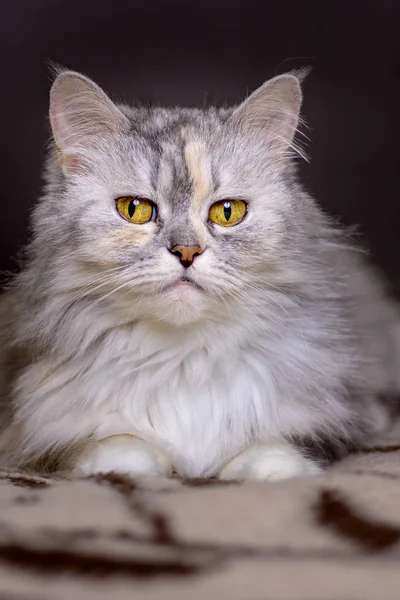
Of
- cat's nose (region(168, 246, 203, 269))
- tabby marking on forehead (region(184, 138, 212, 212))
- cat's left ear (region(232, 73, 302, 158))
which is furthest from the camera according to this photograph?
cat's left ear (region(232, 73, 302, 158))

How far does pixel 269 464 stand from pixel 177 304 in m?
0.35

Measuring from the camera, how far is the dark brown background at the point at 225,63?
2.49 m

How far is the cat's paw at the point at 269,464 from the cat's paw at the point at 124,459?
0.13 m

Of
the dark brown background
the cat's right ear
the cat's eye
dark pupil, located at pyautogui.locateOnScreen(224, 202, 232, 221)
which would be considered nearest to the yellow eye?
dark pupil, located at pyautogui.locateOnScreen(224, 202, 232, 221)

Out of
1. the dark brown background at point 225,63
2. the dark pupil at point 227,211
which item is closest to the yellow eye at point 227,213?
the dark pupil at point 227,211

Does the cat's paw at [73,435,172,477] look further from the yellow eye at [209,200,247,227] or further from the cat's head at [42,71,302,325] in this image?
the yellow eye at [209,200,247,227]

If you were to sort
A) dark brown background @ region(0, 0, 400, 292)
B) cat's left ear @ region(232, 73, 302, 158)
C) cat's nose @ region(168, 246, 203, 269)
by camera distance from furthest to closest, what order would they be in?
dark brown background @ region(0, 0, 400, 292), cat's left ear @ region(232, 73, 302, 158), cat's nose @ region(168, 246, 203, 269)

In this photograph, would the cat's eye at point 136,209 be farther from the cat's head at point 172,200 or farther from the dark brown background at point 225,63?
the dark brown background at point 225,63

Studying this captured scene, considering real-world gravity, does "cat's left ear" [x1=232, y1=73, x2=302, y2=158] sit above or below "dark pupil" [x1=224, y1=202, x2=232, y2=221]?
above

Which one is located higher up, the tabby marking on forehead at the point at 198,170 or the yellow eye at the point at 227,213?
the tabby marking on forehead at the point at 198,170

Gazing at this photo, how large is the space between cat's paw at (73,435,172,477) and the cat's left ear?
2.34 ft

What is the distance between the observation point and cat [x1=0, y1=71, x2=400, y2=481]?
1.62 m

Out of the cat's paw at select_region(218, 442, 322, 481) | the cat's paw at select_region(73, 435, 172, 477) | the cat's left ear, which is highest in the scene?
the cat's left ear

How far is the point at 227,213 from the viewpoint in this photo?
1.71 meters
